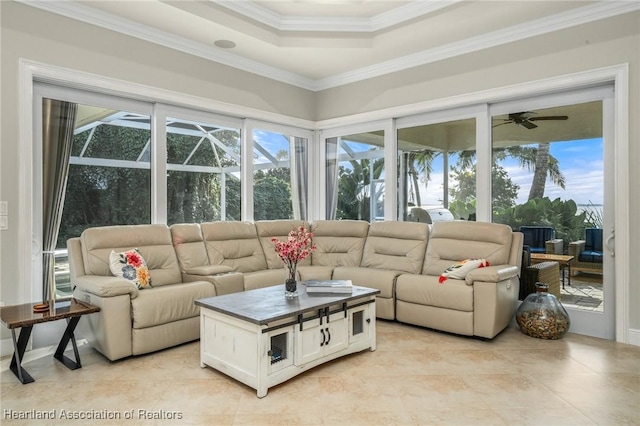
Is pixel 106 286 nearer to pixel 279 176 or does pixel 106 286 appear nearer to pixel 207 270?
pixel 207 270

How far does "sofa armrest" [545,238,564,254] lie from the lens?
3840mm

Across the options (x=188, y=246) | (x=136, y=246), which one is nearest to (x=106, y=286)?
(x=136, y=246)

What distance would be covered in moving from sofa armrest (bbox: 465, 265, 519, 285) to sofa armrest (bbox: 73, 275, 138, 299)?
2727mm

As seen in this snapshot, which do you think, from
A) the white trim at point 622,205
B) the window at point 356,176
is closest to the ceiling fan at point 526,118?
the white trim at point 622,205

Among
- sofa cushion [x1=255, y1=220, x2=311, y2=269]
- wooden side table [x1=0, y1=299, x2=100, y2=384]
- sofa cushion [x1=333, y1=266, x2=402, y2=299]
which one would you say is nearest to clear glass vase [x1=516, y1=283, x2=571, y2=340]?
sofa cushion [x1=333, y1=266, x2=402, y2=299]

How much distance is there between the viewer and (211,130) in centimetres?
463

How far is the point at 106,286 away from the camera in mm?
2869

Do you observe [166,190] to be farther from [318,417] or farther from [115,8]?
[318,417]

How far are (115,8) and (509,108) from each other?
12.5 ft

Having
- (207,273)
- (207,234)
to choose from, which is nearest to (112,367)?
(207,273)

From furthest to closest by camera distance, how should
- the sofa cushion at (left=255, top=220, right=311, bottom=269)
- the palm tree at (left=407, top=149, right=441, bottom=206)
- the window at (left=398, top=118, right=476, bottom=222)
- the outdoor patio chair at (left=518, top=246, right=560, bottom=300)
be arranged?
1. the palm tree at (left=407, top=149, right=441, bottom=206)
2. the sofa cushion at (left=255, top=220, right=311, bottom=269)
3. the window at (left=398, top=118, right=476, bottom=222)
4. the outdoor patio chair at (left=518, top=246, right=560, bottom=300)

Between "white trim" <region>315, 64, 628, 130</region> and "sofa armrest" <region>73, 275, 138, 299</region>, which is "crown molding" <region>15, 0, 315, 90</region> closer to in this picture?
"white trim" <region>315, 64, 628, 130</region>

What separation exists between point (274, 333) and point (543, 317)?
2.44 m

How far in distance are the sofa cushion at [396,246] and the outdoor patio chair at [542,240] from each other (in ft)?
3.23
